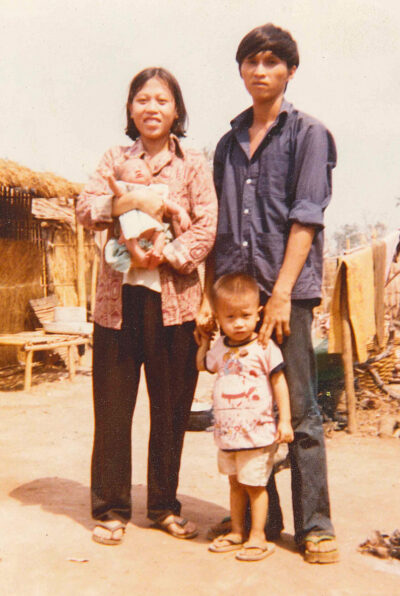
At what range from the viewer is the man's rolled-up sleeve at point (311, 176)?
275 centimetres

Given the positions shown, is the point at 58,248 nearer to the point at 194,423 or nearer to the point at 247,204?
the point at 194,423

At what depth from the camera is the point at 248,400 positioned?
9.21 ft

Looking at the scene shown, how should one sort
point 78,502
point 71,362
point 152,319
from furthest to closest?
1. point 71,362
2. point 78,502
3. point 152,319

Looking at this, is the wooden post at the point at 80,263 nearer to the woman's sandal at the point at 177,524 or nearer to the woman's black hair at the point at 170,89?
the woman's black hair at the point at 170,89

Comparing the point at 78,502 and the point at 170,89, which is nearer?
the point at 170,89

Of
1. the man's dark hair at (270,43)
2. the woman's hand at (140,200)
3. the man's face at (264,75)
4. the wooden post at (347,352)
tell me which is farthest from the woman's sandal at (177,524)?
the wooden post at (347,352)

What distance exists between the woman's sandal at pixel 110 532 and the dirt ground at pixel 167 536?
0.03 meters

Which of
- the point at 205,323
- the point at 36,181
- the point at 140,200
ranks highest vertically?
the point at 36,181

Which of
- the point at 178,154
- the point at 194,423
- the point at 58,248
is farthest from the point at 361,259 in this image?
the point at 58,248

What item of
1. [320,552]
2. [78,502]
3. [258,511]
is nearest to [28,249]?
[78,502]

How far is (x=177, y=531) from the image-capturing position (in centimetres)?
313

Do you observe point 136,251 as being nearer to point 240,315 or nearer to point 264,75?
point 240,315

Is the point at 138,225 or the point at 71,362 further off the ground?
the point at 138,225

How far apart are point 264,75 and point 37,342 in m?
6.46
